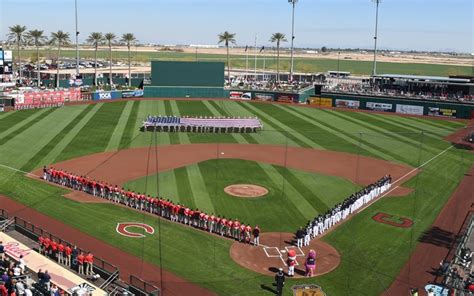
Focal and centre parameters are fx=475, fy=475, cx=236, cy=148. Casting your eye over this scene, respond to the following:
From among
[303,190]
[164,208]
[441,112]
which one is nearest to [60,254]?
[164,208]

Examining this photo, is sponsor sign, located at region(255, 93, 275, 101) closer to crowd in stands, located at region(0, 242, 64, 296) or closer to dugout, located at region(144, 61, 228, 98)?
dugout, located at region(144, 61, 228, 98)

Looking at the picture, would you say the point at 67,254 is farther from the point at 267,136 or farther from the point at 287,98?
the point at 287,98

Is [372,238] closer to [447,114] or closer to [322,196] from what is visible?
[322,196]

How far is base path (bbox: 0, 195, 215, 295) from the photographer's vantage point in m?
19.1

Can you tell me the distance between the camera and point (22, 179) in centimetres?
3350

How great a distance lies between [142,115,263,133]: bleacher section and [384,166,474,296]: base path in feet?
81.4

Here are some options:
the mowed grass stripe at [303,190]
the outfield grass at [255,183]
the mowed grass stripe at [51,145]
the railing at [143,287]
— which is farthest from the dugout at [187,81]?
the railing at [143,287]

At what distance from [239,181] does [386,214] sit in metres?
10.6

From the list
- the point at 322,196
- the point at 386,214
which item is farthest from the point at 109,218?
the point at 386,214

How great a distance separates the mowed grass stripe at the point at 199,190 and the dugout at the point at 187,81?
131ft

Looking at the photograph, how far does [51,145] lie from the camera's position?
43.8 m

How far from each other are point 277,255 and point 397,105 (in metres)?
53.1

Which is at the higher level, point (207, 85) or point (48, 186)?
point (207, 85)

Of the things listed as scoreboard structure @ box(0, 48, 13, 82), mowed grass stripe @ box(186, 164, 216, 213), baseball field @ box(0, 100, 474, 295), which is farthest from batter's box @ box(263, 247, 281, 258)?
scoreboard structure @ box(0, 48, 13, 82)
